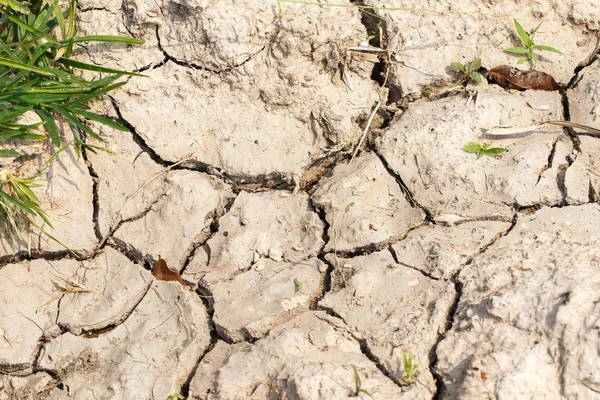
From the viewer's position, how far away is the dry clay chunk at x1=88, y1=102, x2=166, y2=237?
282 cm

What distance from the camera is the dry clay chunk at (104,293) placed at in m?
2.58

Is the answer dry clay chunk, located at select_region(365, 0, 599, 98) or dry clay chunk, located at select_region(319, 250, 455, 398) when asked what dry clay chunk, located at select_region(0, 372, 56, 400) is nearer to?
dry clay chunk, located at select_region(319, 250, 455, 398)

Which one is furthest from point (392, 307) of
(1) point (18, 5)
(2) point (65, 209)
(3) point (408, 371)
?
(1) point (18, 5)

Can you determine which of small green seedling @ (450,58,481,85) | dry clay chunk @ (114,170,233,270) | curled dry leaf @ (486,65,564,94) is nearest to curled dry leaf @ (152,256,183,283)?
dry clay chunk @ (114,170,233,270)

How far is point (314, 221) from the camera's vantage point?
2744mm

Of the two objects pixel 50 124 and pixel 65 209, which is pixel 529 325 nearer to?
pixel 65 209

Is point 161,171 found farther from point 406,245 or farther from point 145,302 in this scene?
point 406,245

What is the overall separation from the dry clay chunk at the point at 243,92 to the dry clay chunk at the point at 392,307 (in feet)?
2.05

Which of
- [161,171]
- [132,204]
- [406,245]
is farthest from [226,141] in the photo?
[406,245]

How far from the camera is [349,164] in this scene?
290cm

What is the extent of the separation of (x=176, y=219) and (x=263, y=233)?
0.39m

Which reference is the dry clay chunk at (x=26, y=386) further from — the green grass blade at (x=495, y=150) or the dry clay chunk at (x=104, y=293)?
the green grass blade at (x=495, y=150)

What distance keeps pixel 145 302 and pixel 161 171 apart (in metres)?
0.62

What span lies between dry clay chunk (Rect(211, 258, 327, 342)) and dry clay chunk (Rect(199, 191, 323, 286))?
0.15ft
